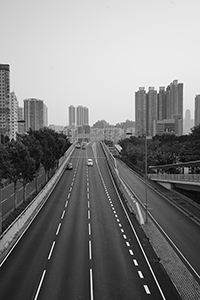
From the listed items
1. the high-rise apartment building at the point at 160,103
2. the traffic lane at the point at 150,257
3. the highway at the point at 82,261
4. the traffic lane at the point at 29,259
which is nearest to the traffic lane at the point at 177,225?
the traffic lane at the point at 150,257

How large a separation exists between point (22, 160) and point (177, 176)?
1890 cm

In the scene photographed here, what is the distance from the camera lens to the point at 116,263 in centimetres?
1462

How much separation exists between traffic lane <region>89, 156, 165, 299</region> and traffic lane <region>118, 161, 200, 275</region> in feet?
9.37

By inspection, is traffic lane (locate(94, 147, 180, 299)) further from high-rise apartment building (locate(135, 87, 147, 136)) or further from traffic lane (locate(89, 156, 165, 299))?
high-rise apartment building (locate(135, 87, 147, 136))

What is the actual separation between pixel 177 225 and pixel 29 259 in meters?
11.9

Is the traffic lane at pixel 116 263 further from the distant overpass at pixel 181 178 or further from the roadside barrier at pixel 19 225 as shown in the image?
the distant overpass at pixel 181 178

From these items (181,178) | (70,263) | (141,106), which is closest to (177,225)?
(70,263)

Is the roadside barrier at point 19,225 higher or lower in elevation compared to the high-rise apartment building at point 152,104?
lower

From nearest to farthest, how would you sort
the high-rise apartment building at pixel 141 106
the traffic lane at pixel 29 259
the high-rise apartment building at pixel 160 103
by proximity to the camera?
the traffic lane at pixel 29 259
the high-rise apartment building at pixel 160 103
the high-rise apartment building at pixel 141 106

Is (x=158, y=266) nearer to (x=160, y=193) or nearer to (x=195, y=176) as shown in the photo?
(x=195, y=176)

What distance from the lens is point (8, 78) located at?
5103 inches

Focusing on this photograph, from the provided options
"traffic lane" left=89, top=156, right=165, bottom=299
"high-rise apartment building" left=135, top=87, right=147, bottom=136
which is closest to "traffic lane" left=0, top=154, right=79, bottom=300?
"traffic lane" left=89, top=156, right=165, bottom=299

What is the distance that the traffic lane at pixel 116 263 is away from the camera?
469 inches

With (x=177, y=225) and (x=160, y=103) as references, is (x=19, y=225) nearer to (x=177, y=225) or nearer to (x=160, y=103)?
(x=177, y=225)
